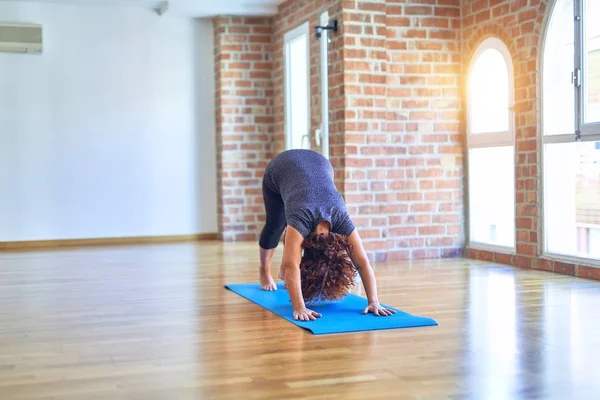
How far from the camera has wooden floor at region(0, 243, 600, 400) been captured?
2.91m

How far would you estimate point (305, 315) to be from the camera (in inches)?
163

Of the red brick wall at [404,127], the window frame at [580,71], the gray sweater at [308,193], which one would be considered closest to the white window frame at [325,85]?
the red brick wall at [404,127]

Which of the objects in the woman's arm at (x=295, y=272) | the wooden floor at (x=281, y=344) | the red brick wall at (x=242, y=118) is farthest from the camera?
the red brick wall at (x=242, y=118)

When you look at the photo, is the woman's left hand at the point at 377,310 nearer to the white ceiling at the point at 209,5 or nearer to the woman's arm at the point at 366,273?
the woman's arm at the point at 366,273

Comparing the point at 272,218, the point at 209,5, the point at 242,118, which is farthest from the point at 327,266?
the point at 242,118

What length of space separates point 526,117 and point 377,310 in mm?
2736

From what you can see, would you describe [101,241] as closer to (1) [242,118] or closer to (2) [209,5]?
(1) [242,118]

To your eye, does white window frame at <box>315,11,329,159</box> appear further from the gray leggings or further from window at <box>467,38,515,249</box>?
the gray leggings

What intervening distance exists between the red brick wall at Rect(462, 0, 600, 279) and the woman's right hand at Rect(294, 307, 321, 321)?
249cm

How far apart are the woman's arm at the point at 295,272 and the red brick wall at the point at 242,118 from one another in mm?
4990

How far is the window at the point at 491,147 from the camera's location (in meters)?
6.61

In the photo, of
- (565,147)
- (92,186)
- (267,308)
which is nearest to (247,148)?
(92,186)

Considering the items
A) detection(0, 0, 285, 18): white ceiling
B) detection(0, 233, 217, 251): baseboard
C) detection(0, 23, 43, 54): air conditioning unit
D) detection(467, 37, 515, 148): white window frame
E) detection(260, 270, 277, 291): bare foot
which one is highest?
detection(0, 0, 285, 18): white ceiling

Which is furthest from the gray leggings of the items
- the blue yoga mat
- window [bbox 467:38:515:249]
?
window [bbox 467:38:515:249]
